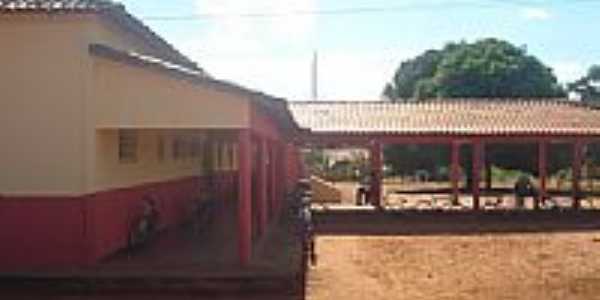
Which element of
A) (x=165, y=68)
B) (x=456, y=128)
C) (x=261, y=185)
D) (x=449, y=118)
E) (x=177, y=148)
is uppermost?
(x=449, y=118)

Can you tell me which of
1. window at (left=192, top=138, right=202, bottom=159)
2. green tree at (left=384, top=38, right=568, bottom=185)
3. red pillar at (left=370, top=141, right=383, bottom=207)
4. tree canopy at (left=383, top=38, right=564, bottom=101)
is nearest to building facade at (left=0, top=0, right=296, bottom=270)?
window at (left=192, top=138, right=202, bottom=159)

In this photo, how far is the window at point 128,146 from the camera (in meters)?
18.4

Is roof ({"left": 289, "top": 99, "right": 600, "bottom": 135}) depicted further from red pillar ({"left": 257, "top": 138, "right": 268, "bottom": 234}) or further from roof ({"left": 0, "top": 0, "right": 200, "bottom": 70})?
roof ({"left": 0, "top": 0, "right": 200, "bottom": 70})

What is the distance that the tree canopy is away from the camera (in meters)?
58.5

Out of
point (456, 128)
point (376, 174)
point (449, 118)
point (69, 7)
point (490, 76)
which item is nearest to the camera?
point (69, 7)

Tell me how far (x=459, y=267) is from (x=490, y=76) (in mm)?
41007

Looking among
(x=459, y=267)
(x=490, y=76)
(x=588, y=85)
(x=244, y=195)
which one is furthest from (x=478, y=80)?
(x=244, y=195)

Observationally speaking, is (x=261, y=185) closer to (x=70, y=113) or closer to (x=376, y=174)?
(x=70, y=113)

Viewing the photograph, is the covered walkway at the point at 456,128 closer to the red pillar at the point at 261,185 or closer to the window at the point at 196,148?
the window at the point at 196,148

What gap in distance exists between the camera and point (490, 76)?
5853 centimetres

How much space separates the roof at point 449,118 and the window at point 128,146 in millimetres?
12758

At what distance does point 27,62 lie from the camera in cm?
1605

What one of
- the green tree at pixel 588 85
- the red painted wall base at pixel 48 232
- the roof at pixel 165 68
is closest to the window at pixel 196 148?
the red painted wall base at pixel 48 232

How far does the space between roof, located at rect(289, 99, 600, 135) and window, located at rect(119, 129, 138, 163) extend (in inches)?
502
